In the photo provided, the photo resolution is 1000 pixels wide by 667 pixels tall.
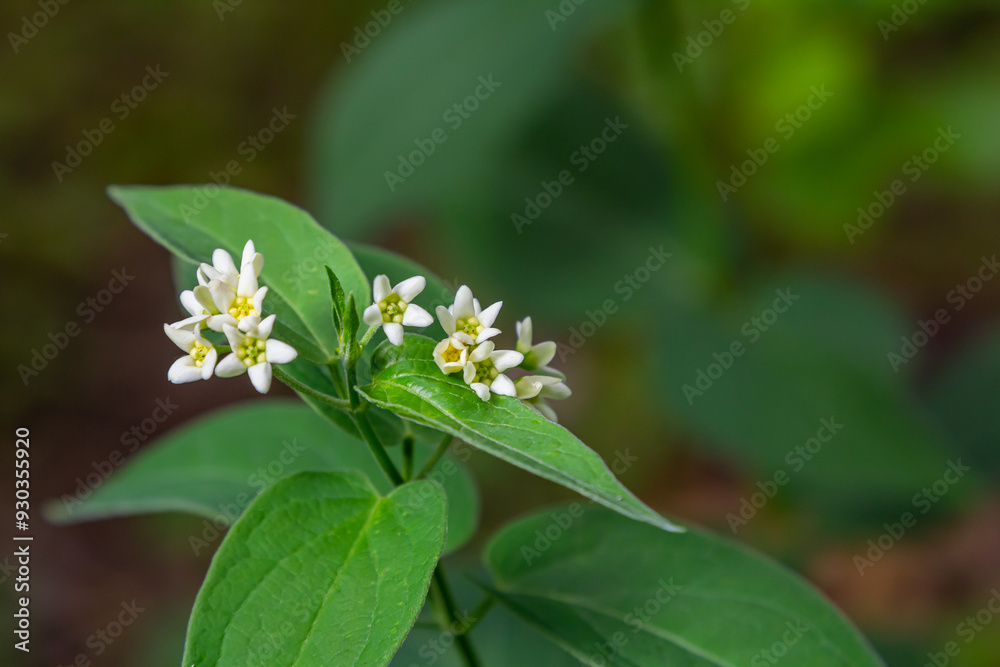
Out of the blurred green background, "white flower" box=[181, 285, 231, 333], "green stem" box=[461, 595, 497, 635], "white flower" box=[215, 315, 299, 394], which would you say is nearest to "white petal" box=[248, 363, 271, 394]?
"white flower" box=[215, 315, 299, 394]

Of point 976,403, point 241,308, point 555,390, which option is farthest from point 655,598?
point 976,403

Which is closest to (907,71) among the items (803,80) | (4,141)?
(803,80)

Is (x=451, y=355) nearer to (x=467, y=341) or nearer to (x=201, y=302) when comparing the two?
(x=467, y=341)

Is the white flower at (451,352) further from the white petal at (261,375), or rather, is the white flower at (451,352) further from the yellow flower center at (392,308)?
the white petal at (261,375)

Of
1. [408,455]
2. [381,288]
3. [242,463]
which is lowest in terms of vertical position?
[242,463]

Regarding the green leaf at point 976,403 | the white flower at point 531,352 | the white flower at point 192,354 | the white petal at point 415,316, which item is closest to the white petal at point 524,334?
the white flower at point 531,352

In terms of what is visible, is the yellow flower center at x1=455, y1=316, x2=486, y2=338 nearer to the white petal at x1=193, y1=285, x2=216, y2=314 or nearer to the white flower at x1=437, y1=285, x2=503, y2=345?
the white flower at x1=437, y1=285, x2=503, y2=345
